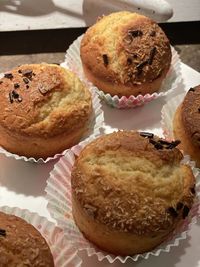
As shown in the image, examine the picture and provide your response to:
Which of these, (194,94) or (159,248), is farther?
(194,94)

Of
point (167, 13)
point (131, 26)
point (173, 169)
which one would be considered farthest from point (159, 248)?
point (167, 13)

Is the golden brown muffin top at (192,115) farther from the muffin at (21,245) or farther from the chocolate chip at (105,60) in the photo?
the muffin at (21,245)

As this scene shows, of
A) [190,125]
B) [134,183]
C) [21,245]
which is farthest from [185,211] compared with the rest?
[21,245]

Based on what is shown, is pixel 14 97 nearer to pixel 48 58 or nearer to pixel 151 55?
pixel 151 55

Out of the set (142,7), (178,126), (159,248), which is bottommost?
(159,248)

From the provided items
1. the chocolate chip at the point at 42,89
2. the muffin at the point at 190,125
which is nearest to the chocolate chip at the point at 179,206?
the muffin at the point at 190,125

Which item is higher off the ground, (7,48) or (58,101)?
(58,101)

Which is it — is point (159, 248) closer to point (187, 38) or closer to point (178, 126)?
point (178, 126)
